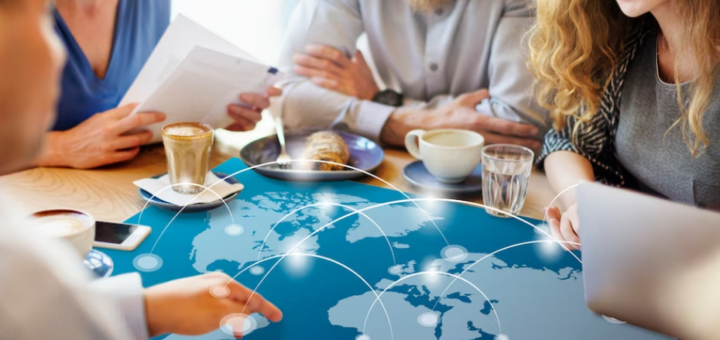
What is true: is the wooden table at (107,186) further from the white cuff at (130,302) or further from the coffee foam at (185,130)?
the white cuff at (130,302)

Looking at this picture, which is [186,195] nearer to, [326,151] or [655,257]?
[326,151]

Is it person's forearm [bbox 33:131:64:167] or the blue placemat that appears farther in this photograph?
person's forearm [bbox 33:131:64:167]

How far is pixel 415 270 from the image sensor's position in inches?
40.1

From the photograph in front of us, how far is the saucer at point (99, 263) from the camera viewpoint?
3.12 feet

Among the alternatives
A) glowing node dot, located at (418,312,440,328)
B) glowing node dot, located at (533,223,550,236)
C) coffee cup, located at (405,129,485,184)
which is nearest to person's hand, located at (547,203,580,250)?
glowing node dot, located at (533,223,550,236)

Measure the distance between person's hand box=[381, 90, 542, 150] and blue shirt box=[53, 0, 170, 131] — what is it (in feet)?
2.48

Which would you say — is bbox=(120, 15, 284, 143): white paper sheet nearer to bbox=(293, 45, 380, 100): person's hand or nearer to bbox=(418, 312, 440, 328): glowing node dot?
bbox=(293, 45, 380, 100): person's hand

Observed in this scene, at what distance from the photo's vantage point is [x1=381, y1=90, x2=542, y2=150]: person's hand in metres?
1.67

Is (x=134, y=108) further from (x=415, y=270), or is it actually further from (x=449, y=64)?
(x=449, y=64)

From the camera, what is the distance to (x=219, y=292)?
0.83 meters

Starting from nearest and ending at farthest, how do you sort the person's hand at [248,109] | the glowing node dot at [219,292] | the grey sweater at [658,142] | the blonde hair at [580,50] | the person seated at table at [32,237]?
1. the person seated at table at [32,237]
2. the glowing node dot at [219,292]
3. the grey sweater at [658,142]
4. the blonde hair at [580,50]
5. the person's hand at [248,109]

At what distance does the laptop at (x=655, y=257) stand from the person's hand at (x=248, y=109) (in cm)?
95

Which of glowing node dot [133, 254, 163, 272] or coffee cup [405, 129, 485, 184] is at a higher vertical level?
coffee cup [405, 129, 485, 184]

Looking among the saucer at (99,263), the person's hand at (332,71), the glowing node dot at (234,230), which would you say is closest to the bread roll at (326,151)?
the glowing node dot at (234,230)
